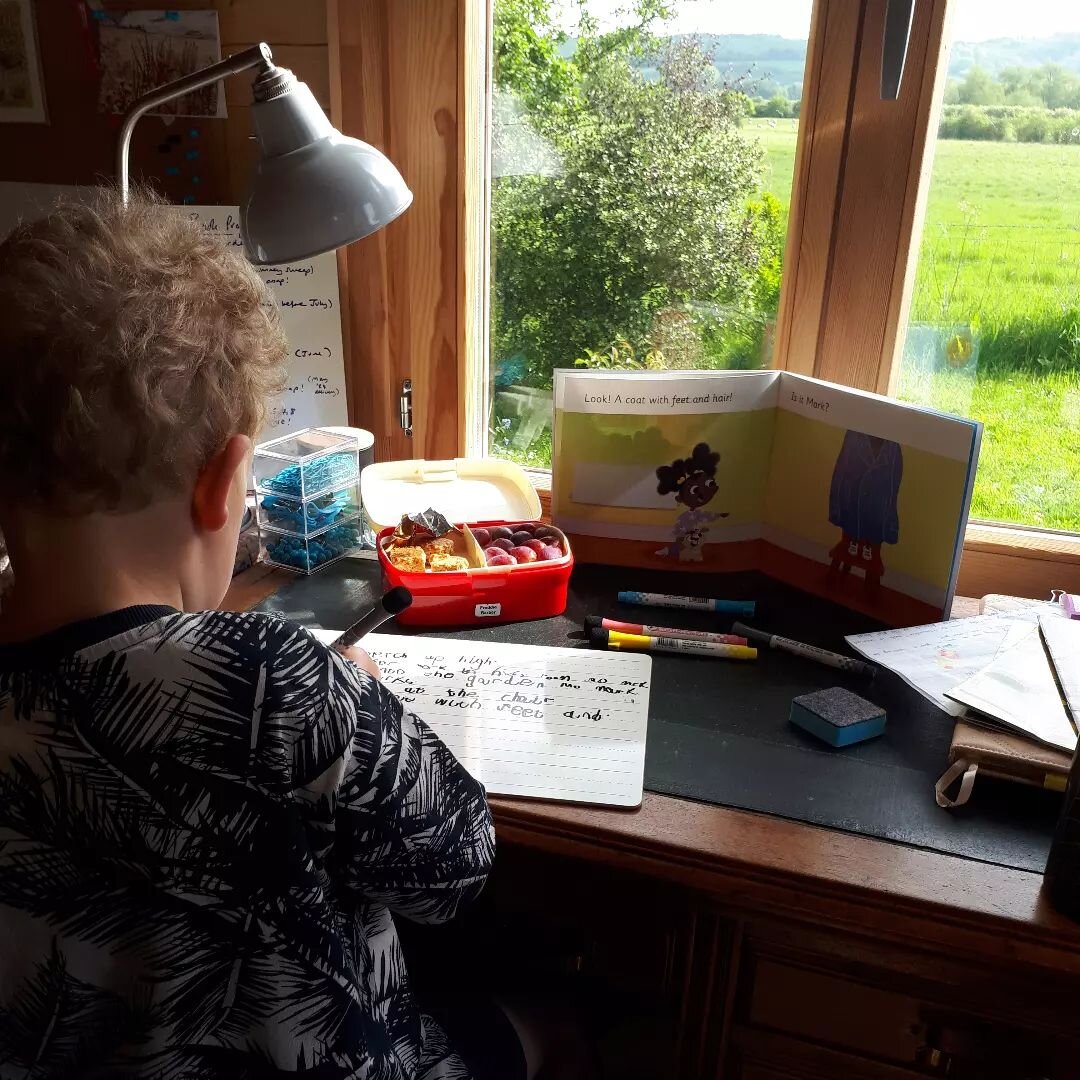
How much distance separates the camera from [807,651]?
41.5 inches

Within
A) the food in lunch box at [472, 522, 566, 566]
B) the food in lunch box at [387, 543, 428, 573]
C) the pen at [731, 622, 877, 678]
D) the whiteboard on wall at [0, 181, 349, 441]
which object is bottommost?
the pen at [731, 622, 877, 678]

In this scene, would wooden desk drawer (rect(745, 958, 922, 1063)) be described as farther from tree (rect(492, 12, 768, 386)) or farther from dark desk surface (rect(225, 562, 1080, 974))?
tree (rect(492, 12, 768, 386))

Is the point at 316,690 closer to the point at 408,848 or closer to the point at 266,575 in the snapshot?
the point at 408,848

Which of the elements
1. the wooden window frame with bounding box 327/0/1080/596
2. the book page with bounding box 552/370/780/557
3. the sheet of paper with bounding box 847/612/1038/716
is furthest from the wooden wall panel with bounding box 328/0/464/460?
the sheet of paper with bounding box 847/612/1038/716

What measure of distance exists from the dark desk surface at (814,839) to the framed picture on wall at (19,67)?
122 centimetres

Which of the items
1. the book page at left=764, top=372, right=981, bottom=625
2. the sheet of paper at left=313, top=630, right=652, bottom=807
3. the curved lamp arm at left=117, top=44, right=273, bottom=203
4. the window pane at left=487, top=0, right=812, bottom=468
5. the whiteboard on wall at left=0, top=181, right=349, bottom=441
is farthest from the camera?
the whiteboard on wall at left=0, top=181, right=349, bottom=441

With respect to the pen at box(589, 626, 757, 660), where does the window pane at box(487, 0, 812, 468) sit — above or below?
above

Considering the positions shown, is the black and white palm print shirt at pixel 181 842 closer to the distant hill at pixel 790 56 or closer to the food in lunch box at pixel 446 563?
the food in lunch box at pixel 446 563

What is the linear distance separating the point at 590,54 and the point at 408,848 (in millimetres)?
1030

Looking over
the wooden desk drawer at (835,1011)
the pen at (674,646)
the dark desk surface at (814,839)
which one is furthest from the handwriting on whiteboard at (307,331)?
the wooden desk drawer at (835,1011)

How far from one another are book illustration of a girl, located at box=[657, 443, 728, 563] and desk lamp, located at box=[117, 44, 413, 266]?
1.53ft

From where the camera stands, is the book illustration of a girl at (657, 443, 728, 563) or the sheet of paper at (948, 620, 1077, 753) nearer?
the sheet of paper at (948, 620, 1077, 753)

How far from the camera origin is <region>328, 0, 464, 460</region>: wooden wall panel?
128 cm

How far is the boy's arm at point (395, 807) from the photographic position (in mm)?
607
